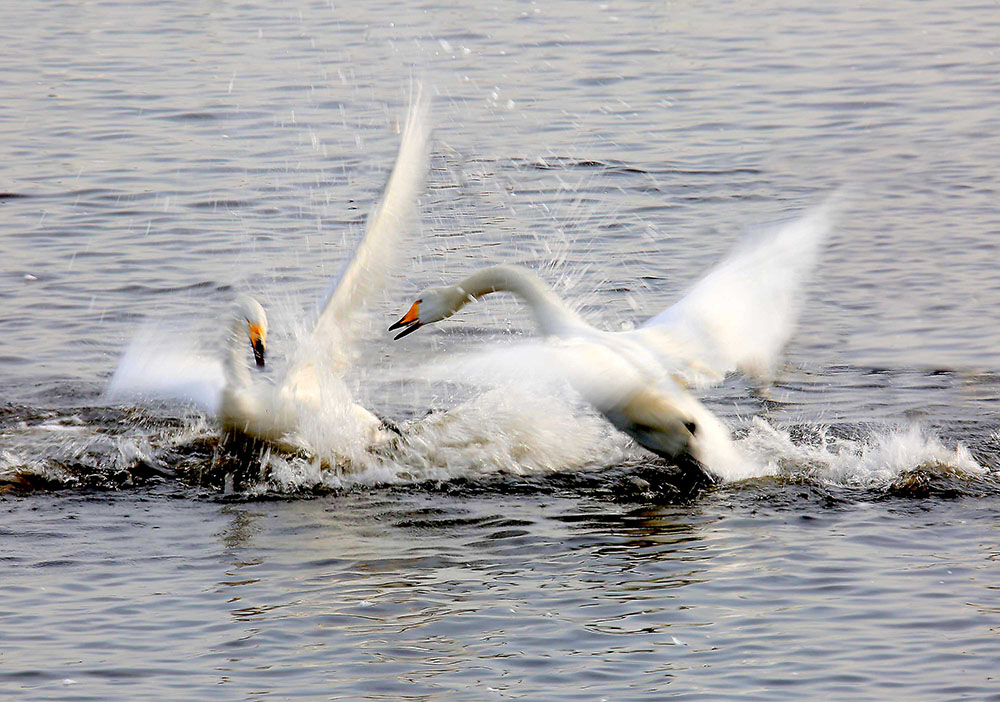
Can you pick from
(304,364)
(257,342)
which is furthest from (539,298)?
(257,342)

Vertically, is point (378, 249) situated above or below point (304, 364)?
above

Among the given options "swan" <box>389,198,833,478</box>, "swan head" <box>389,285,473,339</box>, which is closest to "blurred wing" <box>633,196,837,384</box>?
"swan" <box>389,198,833,478</box>

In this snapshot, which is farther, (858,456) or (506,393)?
(506,393)

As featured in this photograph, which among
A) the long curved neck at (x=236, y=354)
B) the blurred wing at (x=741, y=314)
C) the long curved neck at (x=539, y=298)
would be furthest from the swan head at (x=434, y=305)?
the blurred wing at (x=741, y=314)

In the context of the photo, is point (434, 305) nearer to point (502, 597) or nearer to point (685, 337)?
point (685, 337)

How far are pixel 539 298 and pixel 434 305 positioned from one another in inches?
26.6

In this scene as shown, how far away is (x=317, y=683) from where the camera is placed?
5.35 metres

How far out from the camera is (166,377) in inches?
318

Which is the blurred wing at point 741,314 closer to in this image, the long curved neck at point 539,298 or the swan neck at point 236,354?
the long curved neck at point 539,298

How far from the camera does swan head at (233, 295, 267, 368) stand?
7.80 metres

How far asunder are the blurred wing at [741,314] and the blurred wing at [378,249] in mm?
1382

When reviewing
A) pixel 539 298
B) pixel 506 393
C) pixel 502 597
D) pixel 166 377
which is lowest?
pixel 502 597

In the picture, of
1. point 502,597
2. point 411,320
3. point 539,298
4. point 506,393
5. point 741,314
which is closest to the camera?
point 502,597

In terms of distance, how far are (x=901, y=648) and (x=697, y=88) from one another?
39.3ft
